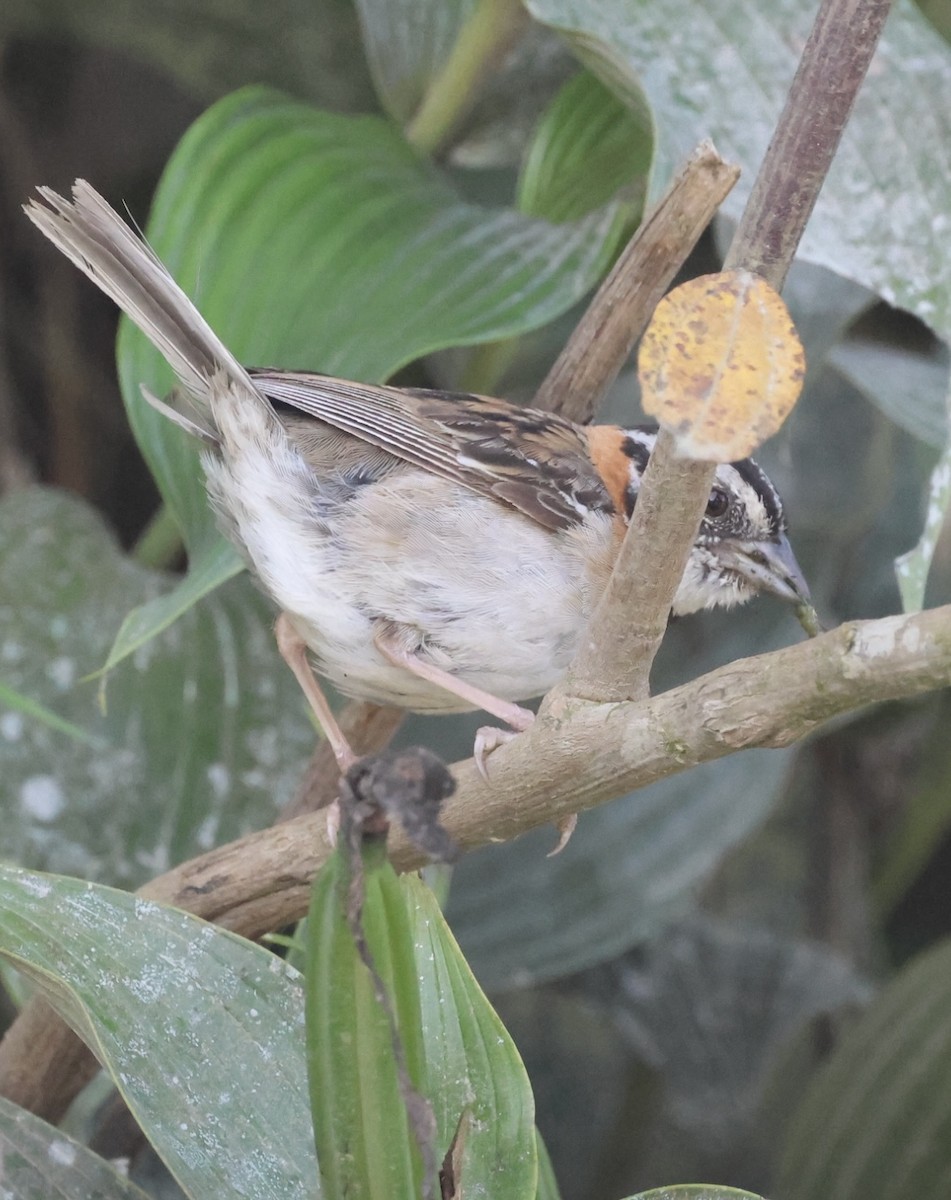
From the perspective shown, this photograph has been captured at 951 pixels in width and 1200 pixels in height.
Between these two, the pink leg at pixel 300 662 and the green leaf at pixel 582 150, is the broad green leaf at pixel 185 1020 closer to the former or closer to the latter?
the pink leg at pixel 300 662

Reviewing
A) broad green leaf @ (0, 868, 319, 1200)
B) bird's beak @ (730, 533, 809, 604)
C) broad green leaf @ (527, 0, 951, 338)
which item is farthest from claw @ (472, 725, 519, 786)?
broad green leaf @ (527, 0, 951, 338)

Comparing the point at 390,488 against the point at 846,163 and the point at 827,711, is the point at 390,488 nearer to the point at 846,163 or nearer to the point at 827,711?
the point at 846,163

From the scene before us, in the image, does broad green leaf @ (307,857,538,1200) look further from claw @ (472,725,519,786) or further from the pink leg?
the pink leg

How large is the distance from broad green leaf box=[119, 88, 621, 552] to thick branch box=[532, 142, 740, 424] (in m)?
0.09

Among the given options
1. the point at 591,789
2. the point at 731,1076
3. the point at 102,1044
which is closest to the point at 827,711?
the point at 591,789

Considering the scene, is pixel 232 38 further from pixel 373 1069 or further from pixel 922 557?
pixel 373 1069

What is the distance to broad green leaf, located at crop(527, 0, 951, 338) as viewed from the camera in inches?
74.2

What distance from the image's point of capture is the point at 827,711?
1135mm

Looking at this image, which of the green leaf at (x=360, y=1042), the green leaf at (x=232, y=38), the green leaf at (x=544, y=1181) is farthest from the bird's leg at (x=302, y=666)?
the green leaf at (x=232, y=38)

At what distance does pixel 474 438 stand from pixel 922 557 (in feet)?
2.66

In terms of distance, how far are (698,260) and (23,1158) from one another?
7.42ft

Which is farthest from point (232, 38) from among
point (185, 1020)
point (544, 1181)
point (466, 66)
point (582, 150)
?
point (544, 1181)

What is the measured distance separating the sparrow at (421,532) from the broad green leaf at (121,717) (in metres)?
0.41

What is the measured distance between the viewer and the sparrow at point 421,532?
6.80 feet
